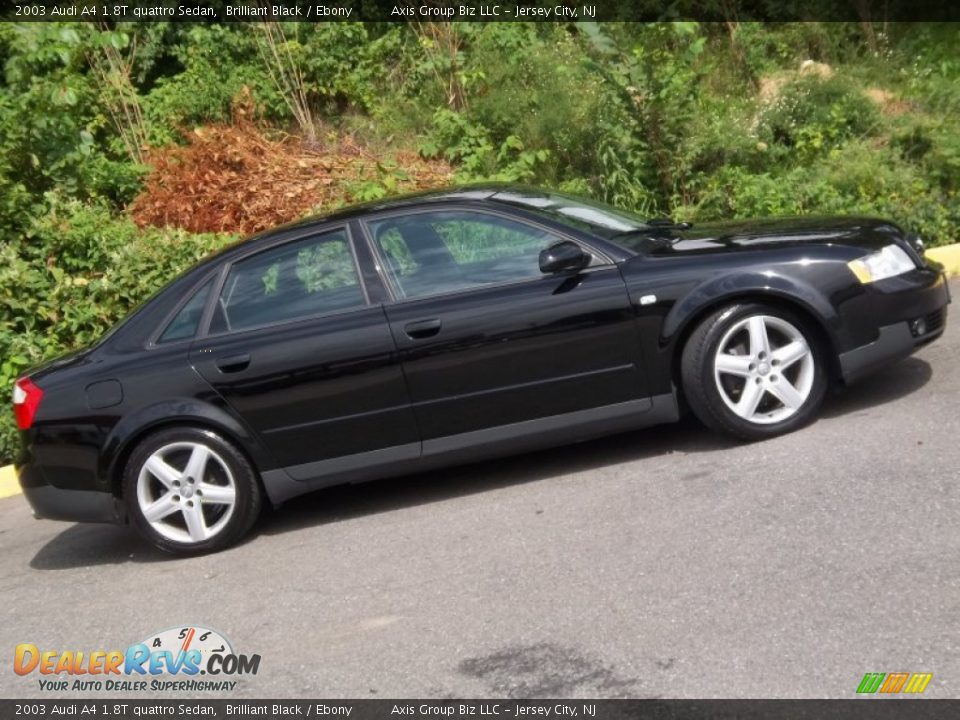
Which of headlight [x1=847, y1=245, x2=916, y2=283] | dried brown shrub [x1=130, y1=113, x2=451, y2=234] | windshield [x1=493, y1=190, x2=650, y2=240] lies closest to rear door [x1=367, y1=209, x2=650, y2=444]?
windshield [x1=493, y1=190, x2=650, y2=240]

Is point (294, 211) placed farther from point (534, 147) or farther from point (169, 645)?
point (169, 645)

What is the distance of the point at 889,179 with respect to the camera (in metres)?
9.95

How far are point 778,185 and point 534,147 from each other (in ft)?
9.09

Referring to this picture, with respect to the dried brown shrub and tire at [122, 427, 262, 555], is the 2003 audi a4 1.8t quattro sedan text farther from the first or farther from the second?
the dried brown shrub

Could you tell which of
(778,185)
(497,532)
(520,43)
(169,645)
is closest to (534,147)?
(520,43)

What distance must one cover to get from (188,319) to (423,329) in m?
1.28

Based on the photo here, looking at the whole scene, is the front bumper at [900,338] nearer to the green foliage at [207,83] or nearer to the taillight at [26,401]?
the taillight at [26,401]

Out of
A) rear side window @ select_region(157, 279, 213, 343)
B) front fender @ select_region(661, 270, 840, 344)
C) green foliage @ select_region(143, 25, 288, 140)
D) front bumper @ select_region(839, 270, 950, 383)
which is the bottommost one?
front bumper @ select_region(839, 270, 950, 383)

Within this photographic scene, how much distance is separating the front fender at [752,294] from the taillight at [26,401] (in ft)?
10.8

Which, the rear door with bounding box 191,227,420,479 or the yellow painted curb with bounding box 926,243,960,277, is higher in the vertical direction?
the rear door with bounding box 191,227,420,479

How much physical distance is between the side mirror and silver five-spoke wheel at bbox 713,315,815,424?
2.64 feet

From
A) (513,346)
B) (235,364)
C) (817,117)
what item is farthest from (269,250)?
(817,117)

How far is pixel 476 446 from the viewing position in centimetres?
610

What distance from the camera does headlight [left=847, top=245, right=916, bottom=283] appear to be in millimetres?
5969
